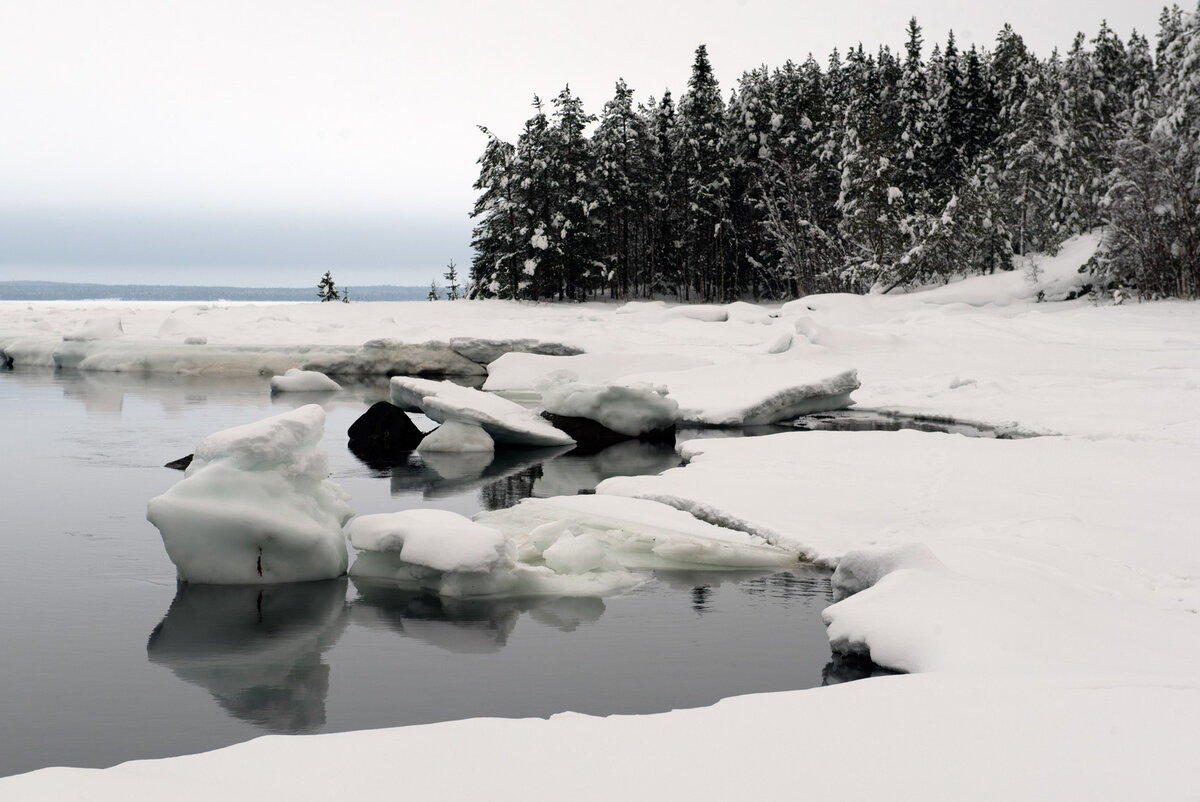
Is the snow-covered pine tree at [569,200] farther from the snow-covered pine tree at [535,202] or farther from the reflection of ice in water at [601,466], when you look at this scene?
the reflection of ice in water at [601,466]

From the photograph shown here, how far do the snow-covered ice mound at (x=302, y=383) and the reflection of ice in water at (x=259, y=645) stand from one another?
13.7m

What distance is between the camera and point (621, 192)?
4228cm

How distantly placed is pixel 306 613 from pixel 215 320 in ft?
90.1

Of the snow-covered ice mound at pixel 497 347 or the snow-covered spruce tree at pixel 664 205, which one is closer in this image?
the snow-covered ice mound at pixel 497 347

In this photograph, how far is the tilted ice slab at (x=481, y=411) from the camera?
12.8 metres

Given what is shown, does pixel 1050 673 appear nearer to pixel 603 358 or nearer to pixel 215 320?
pixel 603 358

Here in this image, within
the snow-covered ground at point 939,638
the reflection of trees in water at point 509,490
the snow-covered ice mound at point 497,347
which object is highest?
the snow-covered ice mound at point 497,347

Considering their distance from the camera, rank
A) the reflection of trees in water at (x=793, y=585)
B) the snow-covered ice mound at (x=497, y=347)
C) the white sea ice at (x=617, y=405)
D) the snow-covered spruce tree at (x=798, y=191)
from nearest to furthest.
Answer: the reflection of trees in water at (x=793, y=585), the white sea ice at (x=617, y=405), the snow-covered ice mound at (x=497, y=347), the snow-covered spruce tree at (x=798, y=191)

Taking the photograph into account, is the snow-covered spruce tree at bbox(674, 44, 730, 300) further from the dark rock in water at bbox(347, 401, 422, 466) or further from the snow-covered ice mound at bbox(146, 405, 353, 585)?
the snow-covered ice mound at bbox(146, 405, 353, 585)

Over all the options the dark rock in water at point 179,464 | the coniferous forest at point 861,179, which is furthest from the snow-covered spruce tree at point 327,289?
the dark rock in water at point 179,464

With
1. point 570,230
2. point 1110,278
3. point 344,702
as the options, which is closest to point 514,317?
point 570,230

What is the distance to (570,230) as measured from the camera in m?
39.0

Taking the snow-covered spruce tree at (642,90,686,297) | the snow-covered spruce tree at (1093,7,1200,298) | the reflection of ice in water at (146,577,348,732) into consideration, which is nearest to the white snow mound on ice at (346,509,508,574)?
the reflection of ice in water at (146,577,348,732)

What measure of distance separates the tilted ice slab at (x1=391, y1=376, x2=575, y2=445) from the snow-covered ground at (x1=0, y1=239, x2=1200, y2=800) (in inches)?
93.2
